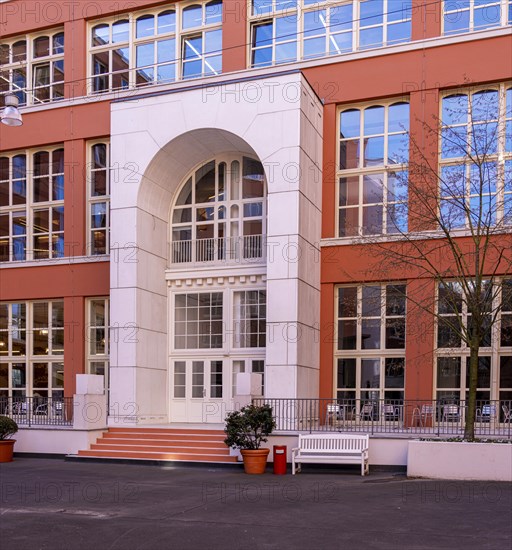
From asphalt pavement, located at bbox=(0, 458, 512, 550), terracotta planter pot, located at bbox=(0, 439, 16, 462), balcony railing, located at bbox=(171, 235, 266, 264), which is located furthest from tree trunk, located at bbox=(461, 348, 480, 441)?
terracotta planter pot, located at bbox=(0, 439, 16, 462)

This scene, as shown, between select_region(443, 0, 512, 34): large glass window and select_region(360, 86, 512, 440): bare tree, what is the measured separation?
1.97 meters

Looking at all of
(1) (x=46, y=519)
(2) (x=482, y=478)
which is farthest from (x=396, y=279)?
(1) (x=46, y=519)

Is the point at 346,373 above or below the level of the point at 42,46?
below

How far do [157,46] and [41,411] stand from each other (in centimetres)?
1309

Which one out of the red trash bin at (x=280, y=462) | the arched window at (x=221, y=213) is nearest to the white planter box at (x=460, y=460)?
the red trash bin at (x=280, y=462)

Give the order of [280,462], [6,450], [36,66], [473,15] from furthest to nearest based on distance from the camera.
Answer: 1. [36,66]
2. [473,15]
3. [6,450]
4. [280,462]

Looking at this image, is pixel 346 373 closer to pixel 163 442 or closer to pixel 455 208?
pixel 163 442

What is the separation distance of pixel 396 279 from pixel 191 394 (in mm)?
7641

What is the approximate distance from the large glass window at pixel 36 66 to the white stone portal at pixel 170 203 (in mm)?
4779

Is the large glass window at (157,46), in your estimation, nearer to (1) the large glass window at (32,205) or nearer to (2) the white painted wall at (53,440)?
(1) the large glass window at (32,205)

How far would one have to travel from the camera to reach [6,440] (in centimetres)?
2003

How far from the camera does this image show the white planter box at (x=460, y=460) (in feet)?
49.6

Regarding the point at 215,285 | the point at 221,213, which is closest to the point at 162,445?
the point at 215,285

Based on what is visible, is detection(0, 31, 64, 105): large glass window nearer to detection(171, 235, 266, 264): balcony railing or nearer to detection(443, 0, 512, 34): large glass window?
detection(171, 235, 266, 264): balcony railing
